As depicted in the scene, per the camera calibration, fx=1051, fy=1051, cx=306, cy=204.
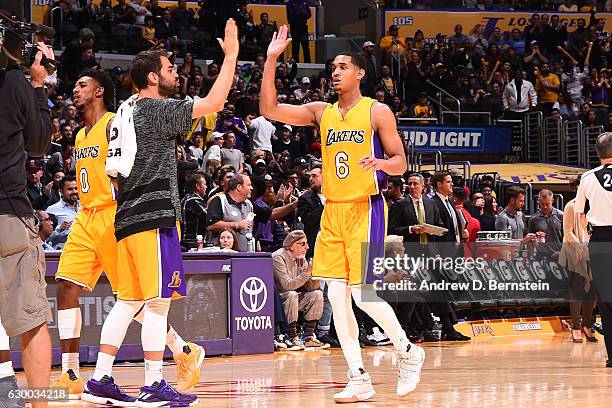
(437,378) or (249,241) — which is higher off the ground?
(249,241)

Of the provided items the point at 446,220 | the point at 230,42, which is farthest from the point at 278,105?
the point at 446,220

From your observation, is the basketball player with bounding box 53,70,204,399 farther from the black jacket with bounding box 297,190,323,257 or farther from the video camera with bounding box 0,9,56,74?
the black jacket with bounding box 297,190,323,257

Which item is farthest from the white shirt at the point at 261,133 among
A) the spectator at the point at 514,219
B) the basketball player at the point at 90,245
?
the basketball player at the point at 90,245

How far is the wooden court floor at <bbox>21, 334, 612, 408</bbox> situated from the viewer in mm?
7445

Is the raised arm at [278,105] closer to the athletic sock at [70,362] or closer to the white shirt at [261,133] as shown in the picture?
the athletic sock at [70,362]

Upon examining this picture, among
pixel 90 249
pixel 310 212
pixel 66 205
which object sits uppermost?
pixel 90 249

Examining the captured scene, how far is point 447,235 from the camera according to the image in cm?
1375

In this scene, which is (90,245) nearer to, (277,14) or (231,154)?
(231,154)

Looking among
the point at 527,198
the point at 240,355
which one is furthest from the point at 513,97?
the point at 240,355

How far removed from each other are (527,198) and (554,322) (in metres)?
5.39

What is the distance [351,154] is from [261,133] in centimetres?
1097

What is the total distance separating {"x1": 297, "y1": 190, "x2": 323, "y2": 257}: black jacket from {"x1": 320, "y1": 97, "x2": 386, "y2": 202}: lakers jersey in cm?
505

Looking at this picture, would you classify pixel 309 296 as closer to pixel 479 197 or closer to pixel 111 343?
pixel 479 197

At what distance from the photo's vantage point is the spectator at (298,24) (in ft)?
81.4
